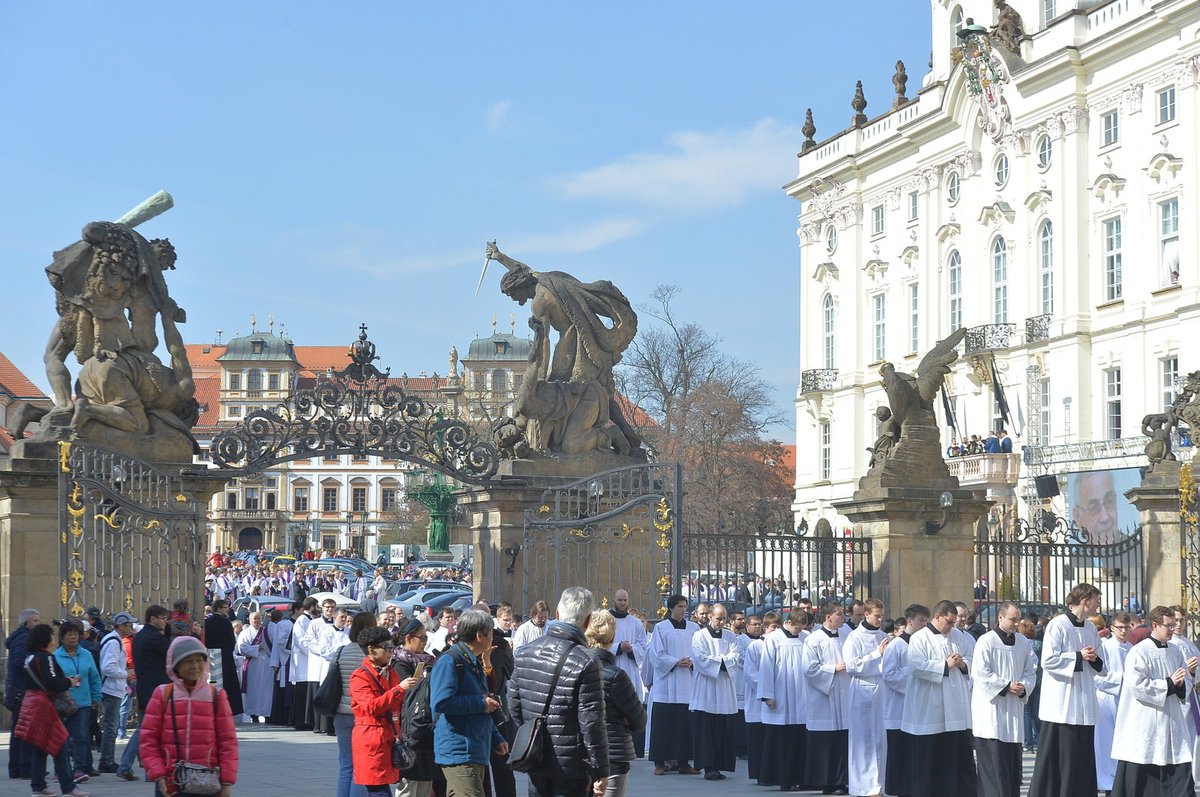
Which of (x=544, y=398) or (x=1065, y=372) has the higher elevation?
(x=1065, y=372)

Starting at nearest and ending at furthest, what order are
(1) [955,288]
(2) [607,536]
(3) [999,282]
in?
(2) [607,536]
(3) [999,282]
(1) [955,288]

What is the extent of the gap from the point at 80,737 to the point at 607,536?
670 cm

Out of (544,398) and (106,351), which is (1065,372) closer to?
(544,398)

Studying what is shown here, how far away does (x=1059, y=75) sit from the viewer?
4772 centimetres

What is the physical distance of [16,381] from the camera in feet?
246

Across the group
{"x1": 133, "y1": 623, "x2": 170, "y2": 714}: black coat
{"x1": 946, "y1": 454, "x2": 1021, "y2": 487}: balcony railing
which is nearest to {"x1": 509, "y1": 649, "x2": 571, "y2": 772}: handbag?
{"x1": 133, "y1": 623, "x2": 170, "y2": 714}: black coat

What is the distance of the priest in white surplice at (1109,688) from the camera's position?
12.7m

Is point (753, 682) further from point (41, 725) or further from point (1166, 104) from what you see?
point (1166, 104)

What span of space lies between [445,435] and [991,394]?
116 ft

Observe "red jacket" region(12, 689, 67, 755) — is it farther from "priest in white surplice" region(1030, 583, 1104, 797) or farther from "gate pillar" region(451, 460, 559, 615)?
"priest in white surplice" region(1030, 583, 1104, 797)

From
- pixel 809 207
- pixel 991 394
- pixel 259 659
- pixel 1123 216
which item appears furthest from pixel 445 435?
pixel 809 207

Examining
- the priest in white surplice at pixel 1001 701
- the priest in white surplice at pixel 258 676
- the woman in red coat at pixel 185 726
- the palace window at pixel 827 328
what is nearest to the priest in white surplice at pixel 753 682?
the priest in white surplice at pixel 1001 701

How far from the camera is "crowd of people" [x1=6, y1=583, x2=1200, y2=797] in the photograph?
8672 mm

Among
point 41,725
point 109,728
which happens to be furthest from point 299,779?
point 41,725
